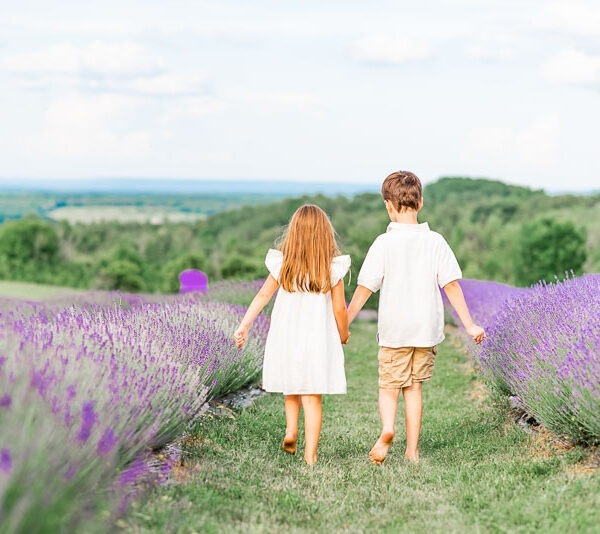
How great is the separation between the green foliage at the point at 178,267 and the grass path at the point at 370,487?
155ft

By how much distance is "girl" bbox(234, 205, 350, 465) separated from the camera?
4.75 metres

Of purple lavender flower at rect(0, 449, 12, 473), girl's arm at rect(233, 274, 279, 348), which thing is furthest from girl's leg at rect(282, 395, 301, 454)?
purple lavender flower at rect(0, 449, 12, 473)

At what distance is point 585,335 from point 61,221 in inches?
2954

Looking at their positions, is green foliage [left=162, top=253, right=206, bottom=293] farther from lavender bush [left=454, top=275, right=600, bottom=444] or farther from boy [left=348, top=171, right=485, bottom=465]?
boy [left=348, top=171, right=485, bottom=465]

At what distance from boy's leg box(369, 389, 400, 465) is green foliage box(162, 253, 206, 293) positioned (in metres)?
47.8

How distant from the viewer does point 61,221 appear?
247ft

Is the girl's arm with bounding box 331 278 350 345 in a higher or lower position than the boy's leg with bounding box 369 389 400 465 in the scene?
higher

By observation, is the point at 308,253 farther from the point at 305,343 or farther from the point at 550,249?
the point at 550,249

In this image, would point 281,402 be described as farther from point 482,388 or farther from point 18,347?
point 18,347

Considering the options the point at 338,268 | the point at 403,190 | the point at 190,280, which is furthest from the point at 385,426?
the point at 190,280

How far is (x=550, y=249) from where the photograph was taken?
4591 cm

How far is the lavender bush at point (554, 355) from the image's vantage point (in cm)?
430

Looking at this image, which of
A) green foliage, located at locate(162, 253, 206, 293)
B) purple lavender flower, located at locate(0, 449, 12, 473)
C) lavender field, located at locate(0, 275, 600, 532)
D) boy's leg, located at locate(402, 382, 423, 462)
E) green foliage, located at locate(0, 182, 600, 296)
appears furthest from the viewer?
green foliage, located at locate(0, 182, 600, 296)

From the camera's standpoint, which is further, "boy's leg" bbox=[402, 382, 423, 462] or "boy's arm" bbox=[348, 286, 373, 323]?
"boy's leg" bbox=[402, 382, 423, 462]
